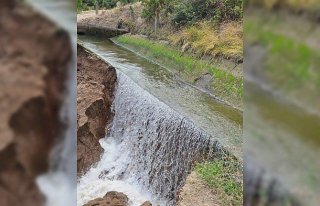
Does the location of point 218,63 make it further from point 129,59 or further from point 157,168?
point 157,168

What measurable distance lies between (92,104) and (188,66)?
3.26 m

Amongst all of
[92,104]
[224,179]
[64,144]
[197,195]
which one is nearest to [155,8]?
[92,104]

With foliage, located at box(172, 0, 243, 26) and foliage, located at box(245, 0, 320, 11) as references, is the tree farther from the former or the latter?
foliage, located at box(245, 0, 320, 11)

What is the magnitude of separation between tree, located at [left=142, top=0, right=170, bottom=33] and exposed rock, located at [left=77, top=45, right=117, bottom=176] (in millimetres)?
5369

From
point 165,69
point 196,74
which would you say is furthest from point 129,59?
point 196,74

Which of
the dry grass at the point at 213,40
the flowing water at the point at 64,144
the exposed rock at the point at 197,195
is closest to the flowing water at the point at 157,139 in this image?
the exposed rock at the point at 197,195

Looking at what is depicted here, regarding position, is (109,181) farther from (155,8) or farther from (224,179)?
(155,8)

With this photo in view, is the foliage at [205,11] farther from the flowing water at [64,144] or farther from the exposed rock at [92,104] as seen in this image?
the flowing water at [64,144]

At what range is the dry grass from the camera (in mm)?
9164

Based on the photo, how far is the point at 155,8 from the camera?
46.7 ft

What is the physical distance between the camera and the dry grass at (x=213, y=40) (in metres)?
9.16

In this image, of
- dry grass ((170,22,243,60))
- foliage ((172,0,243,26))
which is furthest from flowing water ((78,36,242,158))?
foliage ((172,0,243,26))

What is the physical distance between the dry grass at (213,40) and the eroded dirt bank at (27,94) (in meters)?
8.20

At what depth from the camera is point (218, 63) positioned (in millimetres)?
9047
